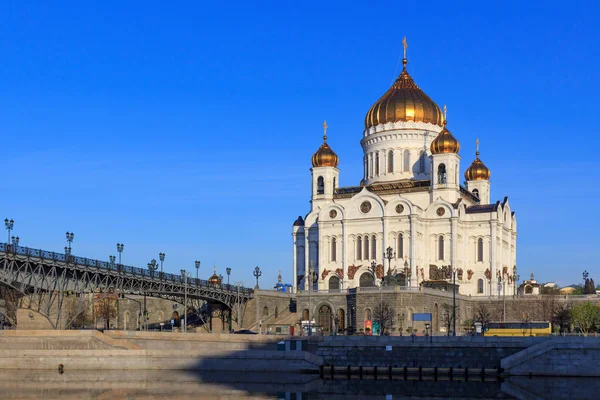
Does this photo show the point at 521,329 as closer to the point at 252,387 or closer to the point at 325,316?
the point at 325,316

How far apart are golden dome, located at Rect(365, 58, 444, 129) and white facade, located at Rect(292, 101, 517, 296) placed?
875 mm

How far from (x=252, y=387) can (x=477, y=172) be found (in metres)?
59.7

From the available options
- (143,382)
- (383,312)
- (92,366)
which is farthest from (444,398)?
(383,312)

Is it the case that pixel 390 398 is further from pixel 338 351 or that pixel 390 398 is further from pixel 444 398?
pixel 338 351

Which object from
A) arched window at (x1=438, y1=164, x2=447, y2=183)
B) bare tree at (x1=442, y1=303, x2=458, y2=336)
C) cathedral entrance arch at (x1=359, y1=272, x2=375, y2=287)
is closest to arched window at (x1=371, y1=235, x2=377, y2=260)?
cathedral entrance arch at (x1=359, y1=272, x2=375, y2=287)

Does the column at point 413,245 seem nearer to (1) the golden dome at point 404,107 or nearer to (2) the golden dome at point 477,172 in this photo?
(1) the golden dome at point 404,107

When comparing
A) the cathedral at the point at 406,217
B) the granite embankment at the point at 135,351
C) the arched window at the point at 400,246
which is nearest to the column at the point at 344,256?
the cathedral at the point at 406,217

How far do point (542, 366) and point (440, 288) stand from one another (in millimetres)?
33710

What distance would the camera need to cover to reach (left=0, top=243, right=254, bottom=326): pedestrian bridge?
2496 inches

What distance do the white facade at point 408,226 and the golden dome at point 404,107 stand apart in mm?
875

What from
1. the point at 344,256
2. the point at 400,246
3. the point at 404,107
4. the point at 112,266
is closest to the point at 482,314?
the point at 400,246

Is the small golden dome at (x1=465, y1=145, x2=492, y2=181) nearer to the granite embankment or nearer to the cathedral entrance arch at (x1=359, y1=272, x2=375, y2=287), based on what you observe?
the cathedral entrance arch at (x1=359, y1=272, x2=375, y2=287)

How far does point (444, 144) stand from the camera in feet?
315

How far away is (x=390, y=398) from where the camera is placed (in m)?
48.3
